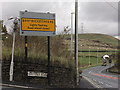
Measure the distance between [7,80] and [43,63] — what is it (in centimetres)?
302

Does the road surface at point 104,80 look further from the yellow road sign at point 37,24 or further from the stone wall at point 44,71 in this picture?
the yellow road sign at point 37,24

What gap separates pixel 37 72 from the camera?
12.9 meters

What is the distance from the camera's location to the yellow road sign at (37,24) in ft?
43.0

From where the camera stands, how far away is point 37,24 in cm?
1329

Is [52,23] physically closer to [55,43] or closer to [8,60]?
[8,60]

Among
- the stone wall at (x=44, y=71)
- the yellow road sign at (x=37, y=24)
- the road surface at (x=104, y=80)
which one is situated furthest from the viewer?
the road surface at (x=104, y=80)

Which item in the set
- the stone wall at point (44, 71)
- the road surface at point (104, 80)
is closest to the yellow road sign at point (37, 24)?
the stone wall at point (44, 71)

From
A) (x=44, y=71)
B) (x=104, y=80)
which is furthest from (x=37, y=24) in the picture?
(x=104, y=80)

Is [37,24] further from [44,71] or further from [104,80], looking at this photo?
[104,80]

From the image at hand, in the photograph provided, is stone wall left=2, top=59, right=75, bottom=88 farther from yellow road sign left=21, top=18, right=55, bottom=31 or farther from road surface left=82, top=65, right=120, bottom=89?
road surface left=82, top=65, right=120, bottom=89

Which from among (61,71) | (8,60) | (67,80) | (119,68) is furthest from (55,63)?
(119,68)

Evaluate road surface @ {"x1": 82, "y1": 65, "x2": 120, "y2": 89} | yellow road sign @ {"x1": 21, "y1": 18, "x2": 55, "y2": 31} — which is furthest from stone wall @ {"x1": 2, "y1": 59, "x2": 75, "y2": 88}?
road surface @ {"x1": 82, "y1": 65, "x2": 120, "y2": 89}

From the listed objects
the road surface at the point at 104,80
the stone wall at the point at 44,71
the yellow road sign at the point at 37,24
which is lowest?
the road surface at the point at 104,80

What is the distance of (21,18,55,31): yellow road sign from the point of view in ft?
43.0
